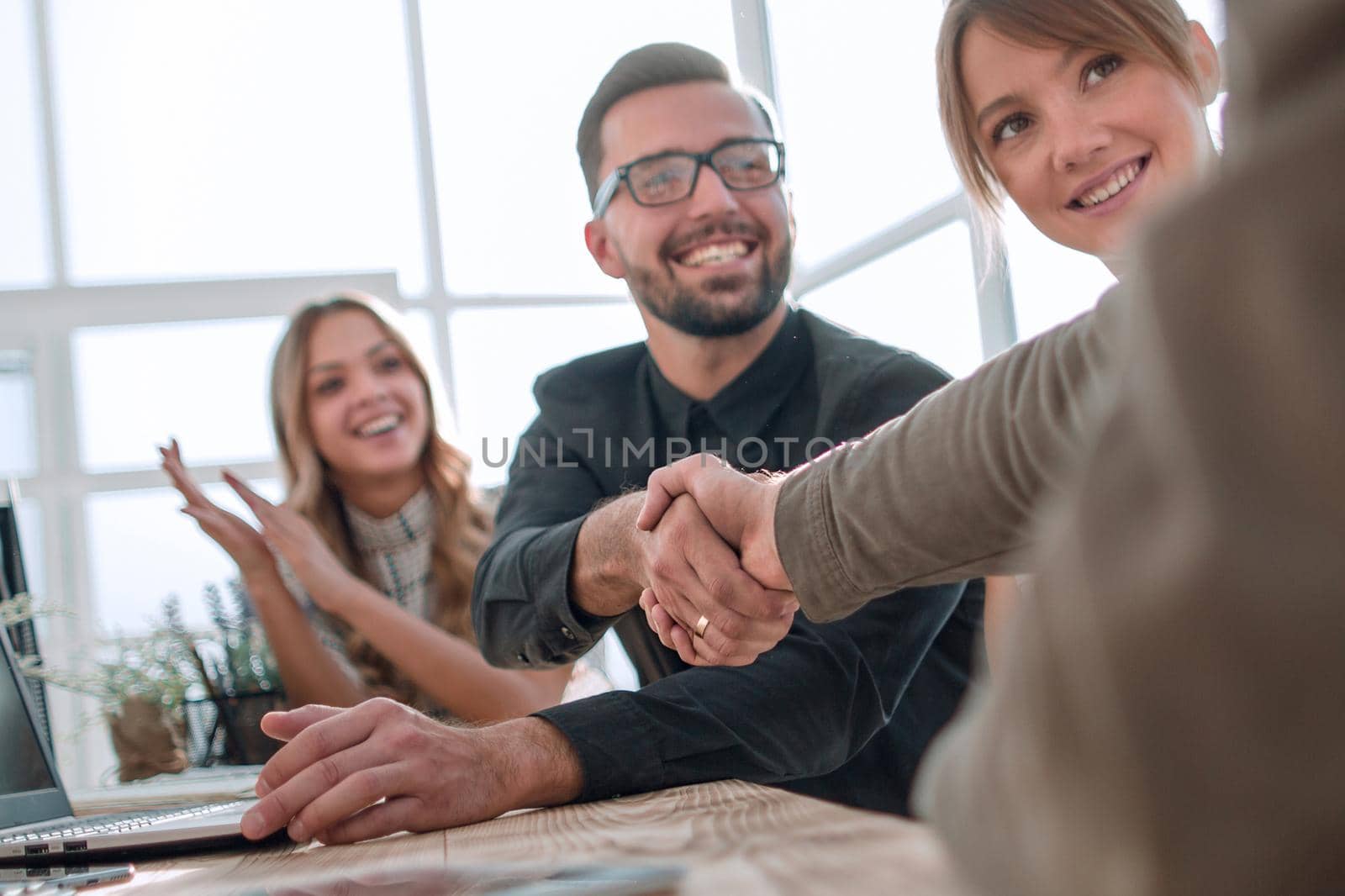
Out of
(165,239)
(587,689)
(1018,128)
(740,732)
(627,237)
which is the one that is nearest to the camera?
(740,732)

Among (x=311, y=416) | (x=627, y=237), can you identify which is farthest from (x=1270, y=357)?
(x=311, y=416)

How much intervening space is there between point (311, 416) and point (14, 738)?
101 cm

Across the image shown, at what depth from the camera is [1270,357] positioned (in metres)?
0.11

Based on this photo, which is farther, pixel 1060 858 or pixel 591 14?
pixel 591 14

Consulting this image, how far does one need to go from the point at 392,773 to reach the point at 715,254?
0.63m

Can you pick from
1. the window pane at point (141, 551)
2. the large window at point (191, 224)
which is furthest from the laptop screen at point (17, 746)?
the window pane at point (141, 551)

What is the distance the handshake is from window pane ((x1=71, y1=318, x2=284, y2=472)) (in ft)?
6.04

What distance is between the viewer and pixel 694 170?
1000mm

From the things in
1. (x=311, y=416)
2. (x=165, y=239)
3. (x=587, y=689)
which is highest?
(x=165, y=239)

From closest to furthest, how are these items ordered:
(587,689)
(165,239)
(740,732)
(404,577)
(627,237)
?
(740,732), (627,237), (587,689), (404,577), (165,239)

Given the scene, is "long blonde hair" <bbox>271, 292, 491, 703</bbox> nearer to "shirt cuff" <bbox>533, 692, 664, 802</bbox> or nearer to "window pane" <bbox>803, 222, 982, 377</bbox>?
"window pane" <bbox>803, 222, 982, 377</bbox>

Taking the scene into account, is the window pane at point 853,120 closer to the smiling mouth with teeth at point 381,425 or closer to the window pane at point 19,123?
the smiling mouth with teeth at point 381,425

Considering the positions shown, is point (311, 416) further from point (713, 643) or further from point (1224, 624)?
point (1224, 624)

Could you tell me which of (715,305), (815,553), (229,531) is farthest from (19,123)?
(815,553)
